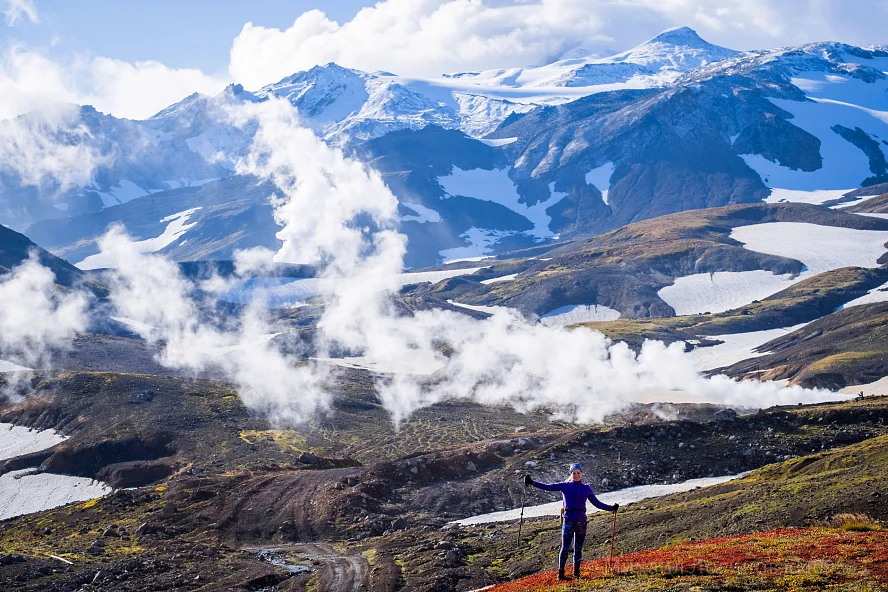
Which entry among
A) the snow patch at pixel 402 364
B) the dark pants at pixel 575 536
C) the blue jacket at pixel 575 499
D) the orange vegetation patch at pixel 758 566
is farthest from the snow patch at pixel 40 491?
the snow patch at pixel 402 364

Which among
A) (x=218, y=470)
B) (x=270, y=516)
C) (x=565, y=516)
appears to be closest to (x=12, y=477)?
(x=218, y=470)

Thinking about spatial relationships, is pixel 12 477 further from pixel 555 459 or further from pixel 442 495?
pixel 555 459

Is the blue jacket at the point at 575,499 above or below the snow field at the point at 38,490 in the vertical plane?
above

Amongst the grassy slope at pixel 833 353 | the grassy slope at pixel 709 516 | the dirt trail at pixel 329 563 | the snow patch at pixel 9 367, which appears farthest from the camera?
the grassy slope at pixel 833 353

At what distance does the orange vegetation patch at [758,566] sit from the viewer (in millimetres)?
22203

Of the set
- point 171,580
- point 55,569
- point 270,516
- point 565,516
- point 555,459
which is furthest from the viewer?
point 555,459

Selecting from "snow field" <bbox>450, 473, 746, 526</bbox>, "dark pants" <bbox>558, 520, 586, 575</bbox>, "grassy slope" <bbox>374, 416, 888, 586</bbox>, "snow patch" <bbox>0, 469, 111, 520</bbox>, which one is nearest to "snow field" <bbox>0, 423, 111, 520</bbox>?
"snow patch" <bbox>0, 469, 111, 520</bbox>

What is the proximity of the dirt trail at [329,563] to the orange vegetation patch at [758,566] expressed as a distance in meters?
14.0

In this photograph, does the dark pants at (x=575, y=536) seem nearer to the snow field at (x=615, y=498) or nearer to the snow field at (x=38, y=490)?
the snow field at (x=615, y=498)

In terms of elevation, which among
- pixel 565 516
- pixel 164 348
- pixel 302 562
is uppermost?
pixel 164 348

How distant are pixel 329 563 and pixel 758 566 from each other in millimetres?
28005

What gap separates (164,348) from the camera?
565 feet

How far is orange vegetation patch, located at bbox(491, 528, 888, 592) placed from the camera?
22.2 metres

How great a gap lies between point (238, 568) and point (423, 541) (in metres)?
10.4
